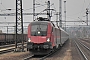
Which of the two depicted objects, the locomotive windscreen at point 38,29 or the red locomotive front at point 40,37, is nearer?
the red locomotive front at point 40,37

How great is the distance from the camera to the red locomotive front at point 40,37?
58.7 feet

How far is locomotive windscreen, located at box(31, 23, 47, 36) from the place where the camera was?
1853cm

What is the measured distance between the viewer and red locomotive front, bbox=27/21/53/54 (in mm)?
17886

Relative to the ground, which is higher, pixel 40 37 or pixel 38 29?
pixel 38 29

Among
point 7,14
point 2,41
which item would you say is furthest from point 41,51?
point 7,14

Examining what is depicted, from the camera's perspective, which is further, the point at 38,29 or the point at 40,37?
the point at 38,29

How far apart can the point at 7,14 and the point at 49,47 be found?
158 feet

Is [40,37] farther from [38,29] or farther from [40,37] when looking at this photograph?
[38,29]

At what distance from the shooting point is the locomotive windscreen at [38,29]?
730 inches

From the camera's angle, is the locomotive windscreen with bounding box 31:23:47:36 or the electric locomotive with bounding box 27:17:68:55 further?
the locomotive windscreen with bounding box 31:23:47:36

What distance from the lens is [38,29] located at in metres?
18.8

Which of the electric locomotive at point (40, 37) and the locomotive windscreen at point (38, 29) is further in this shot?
the locomotive windscreen at point (38, 29)

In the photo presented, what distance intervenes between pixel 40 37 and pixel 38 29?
0.89 meters

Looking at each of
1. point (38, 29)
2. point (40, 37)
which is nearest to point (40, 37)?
point (40, 37)
